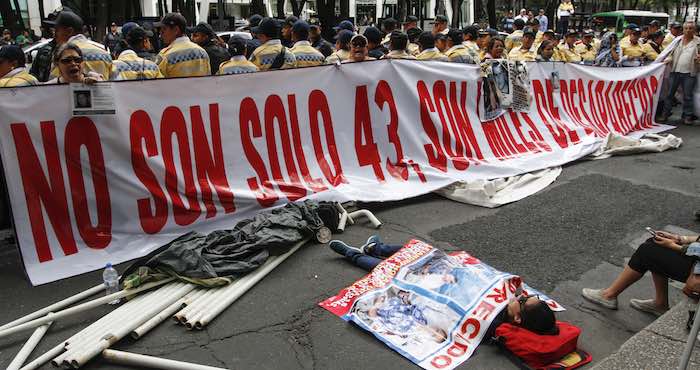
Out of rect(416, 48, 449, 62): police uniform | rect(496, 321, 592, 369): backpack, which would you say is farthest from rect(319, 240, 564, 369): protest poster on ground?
rect(416, 48, 449, 62): police uniform

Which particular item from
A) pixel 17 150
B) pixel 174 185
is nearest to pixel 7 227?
pixel 17 150

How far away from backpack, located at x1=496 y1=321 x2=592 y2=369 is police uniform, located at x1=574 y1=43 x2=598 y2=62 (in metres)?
11.7

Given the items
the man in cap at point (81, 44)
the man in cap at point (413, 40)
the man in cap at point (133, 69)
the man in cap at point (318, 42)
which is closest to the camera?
the man in cap at point (81, 44)

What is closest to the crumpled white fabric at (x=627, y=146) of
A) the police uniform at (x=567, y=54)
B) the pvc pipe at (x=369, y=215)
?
the police uniform at (x=567, y=54)

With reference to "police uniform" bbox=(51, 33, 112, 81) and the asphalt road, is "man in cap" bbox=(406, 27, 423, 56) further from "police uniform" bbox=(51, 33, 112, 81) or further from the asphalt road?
"police uniform" bbox=(51, 33, 112, 81)

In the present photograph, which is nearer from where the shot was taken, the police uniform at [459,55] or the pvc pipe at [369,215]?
the pvc pipe at [369,215]

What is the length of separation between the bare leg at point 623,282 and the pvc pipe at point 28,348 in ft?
11.8

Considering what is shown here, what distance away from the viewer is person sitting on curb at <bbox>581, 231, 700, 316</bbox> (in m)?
3.38

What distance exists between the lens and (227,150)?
5.30m

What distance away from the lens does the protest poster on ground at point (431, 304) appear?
330 centimetres

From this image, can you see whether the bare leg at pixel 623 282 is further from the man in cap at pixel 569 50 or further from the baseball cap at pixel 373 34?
the man in cap at pixel 569 50

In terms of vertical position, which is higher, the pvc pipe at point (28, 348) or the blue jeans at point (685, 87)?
the blue jeans at point (685, 87)

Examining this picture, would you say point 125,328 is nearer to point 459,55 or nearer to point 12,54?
point 12,54

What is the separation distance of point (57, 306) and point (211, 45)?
4.82 metres
